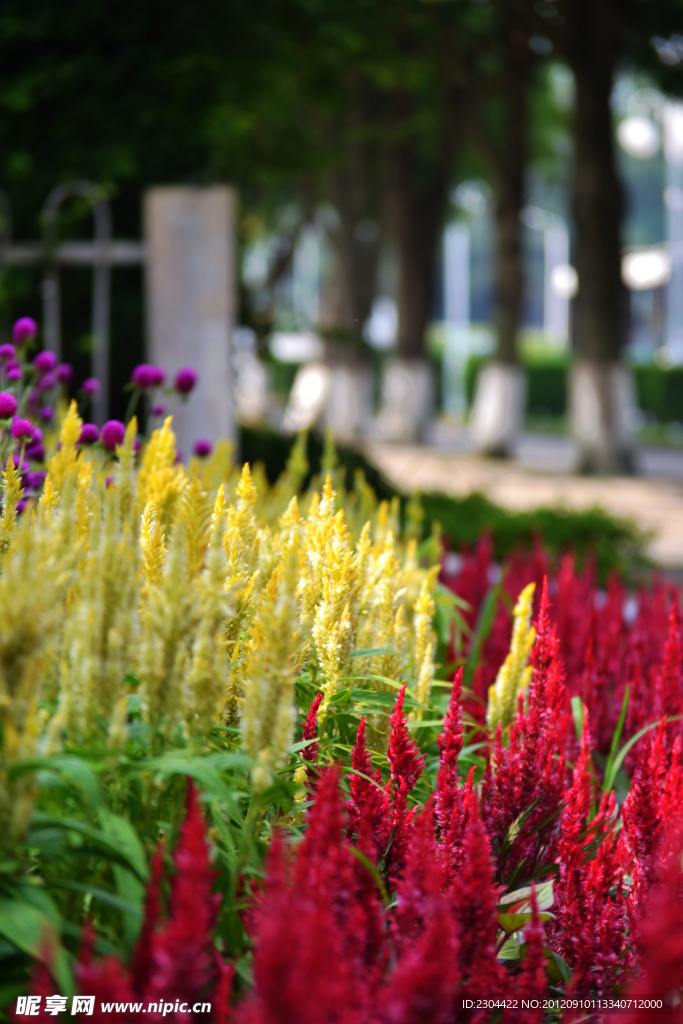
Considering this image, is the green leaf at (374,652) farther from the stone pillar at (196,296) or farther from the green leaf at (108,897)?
the stone pillar at (196,296)

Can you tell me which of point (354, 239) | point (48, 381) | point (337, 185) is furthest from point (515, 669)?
point (354, 239)

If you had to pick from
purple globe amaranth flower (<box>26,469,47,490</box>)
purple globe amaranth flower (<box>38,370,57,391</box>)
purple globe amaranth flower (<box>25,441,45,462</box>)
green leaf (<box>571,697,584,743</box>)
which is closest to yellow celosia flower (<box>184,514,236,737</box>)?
green leaf (<box>571,697,584,743</box>)

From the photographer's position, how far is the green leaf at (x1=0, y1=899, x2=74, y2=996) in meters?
1.18

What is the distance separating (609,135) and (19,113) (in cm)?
1009

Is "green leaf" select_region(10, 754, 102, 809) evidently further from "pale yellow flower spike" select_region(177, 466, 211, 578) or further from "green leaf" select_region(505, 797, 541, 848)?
"green leaf" select_region(505, 797, 541, 848)

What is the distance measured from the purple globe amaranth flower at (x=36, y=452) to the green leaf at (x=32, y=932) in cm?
185

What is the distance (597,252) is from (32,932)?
15121mm

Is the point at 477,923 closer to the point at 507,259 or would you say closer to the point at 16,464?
the point at 16,464

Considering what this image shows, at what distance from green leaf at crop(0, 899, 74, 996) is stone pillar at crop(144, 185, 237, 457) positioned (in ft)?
17.8

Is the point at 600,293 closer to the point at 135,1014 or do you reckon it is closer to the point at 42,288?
the point at 42,288

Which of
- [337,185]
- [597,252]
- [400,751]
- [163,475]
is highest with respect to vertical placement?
[337,185]

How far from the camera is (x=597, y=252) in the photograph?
15.4 m

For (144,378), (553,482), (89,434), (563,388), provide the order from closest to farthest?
1. (89,434)
2. (144,378)
3. (553,482)
4. (563,388)

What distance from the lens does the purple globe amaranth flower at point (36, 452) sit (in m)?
3.02
